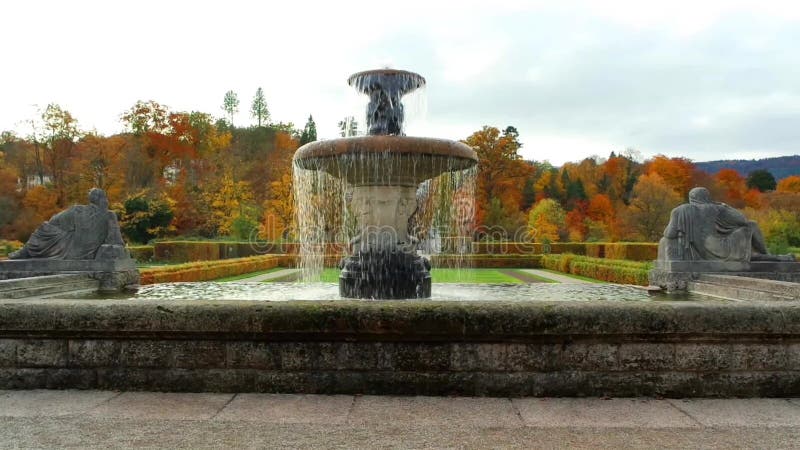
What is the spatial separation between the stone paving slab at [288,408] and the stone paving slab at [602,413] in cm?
127

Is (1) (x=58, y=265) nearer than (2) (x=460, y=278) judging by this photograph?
Yes

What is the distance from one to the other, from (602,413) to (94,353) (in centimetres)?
381

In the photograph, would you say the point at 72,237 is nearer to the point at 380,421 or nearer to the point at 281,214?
the point at 380,421

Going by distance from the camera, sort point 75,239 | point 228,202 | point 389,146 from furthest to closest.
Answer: point 228,202
point 75,239
point 389,146

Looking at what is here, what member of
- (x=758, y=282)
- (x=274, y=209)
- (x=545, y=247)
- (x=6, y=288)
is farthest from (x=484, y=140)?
(x=6, y=288)

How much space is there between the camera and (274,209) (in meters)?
36.8

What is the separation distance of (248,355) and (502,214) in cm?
3663

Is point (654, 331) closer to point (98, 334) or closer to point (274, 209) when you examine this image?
point (98, 334)

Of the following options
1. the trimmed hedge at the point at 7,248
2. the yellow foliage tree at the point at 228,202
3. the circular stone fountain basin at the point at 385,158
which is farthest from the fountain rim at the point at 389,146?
the yellow foliage tree at the point at 228,202

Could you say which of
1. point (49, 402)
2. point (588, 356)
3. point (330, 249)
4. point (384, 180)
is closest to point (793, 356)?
point (588, 356)

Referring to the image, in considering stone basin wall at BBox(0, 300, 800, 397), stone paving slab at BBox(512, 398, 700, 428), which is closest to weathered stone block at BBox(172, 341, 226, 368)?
stone basin wall at BBox(0, 300, 800, 397)

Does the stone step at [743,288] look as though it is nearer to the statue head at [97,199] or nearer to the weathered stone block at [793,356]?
the weathered stone block at [793,356]

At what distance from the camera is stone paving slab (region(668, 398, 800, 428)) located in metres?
3.75

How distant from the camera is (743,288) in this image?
8.48m
